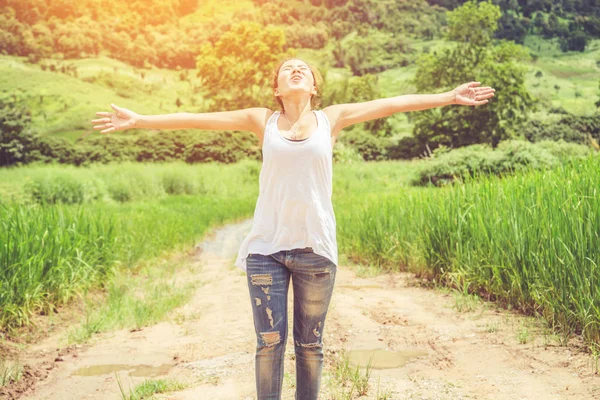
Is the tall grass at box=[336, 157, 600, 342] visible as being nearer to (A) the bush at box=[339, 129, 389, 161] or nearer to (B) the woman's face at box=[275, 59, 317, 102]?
(B) the woman's face at box=[275, 59, 317, 102]

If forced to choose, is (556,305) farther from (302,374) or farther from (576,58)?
(576,58)

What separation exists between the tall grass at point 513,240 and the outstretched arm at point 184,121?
257 centimetres

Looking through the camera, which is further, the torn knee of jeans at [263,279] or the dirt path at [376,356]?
the dirt path at [376,356]

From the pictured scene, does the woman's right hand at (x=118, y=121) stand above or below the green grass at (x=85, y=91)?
below

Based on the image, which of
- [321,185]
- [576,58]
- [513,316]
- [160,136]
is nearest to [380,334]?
[513,316]

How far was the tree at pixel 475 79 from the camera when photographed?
107 feet

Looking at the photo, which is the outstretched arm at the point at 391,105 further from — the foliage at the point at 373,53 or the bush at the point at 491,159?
the foliage at the point at 373,53

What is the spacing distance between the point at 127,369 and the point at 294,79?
288cm

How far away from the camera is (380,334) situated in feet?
16.8

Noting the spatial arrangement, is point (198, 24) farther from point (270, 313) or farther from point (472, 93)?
point (270, 313)

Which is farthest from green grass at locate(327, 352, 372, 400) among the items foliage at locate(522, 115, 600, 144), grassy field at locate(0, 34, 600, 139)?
grassy field at locate(0, 34, 600, 139)

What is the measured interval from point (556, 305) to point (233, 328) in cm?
256

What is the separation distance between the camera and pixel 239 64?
44188 millimetres

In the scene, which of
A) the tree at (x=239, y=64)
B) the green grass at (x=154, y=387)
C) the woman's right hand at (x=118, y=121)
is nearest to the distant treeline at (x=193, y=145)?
the tree at (x=239, y=64)
